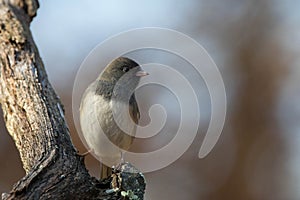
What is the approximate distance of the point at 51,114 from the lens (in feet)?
6.52

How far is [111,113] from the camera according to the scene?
286 cm

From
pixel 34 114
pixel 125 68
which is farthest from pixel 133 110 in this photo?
pixel 34 114

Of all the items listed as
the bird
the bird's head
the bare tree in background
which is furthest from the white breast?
the bare tree in background

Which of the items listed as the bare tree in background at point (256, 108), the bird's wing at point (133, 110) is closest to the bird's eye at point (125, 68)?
the bird's wing at point (133, 110)

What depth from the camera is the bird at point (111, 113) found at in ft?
9.43

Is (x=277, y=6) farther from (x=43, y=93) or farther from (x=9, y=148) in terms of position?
(x=43, y=93)

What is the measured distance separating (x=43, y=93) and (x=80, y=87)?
2741 millimetres

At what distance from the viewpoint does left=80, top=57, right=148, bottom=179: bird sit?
2.88 m

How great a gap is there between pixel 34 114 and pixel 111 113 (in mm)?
909

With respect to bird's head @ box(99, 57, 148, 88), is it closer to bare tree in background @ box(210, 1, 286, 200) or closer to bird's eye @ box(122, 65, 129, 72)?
bird's eye @ box(122, 65, 129, 72)

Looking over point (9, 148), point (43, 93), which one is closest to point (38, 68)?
point (43, 93)

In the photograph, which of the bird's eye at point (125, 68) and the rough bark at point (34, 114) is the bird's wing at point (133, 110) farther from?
the rough bark at point (34, 114)

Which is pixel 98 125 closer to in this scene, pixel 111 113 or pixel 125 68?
pixel 111 113

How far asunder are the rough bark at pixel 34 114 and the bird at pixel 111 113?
32.2 inches
